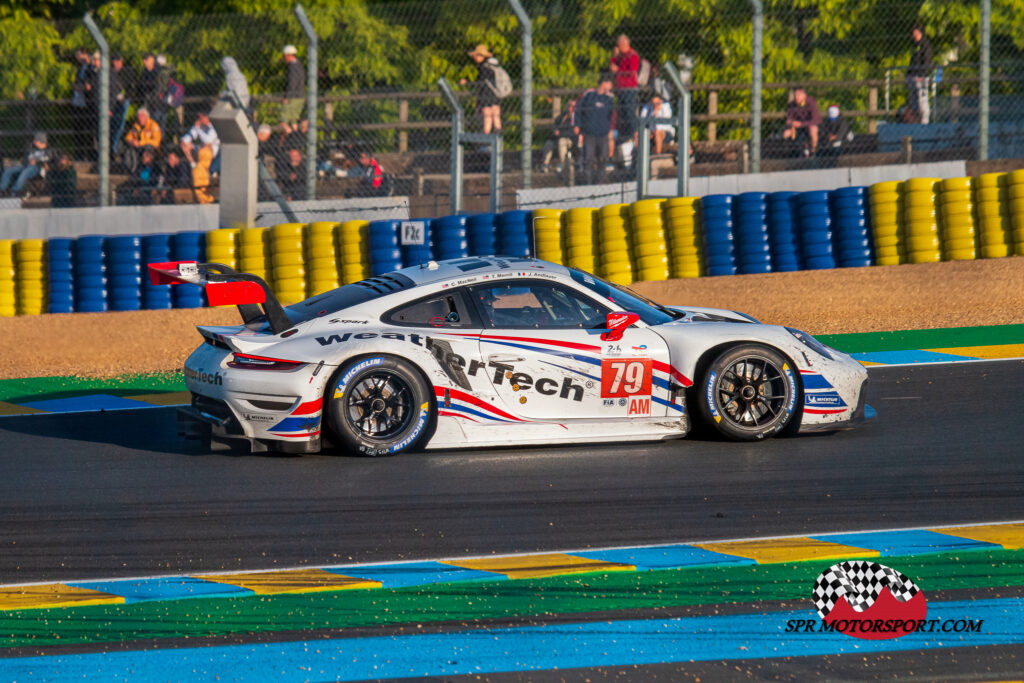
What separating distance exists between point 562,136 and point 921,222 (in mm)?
4501

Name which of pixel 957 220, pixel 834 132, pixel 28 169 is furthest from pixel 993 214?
pixel 28 169

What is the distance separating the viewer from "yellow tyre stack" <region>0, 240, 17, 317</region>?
15141mm

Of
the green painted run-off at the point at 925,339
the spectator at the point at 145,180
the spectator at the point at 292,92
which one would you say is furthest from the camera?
the spectator at the point at 145,180

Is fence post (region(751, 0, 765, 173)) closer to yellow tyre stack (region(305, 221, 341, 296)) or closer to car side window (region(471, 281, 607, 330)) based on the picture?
yellow tyre stack (region(305, 221, 341, 296))

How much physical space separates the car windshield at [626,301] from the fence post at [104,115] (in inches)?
402

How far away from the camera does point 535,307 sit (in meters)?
8.41

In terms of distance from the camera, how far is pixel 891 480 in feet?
25.0

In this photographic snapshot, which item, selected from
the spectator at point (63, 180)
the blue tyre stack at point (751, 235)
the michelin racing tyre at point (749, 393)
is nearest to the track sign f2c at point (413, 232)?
the blue tyre stack at point (751, 235)

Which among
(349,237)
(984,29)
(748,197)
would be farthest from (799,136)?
(349,237)

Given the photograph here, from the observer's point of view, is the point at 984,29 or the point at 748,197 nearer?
the point at 748,197

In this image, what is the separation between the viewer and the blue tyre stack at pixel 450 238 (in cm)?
1462

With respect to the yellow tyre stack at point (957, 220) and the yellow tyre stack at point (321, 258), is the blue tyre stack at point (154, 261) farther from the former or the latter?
the yellow tyre stack at point (957, 220)

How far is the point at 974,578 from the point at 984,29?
12142 mm

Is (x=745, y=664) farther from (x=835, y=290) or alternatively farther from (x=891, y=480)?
(x=835, y=290)
